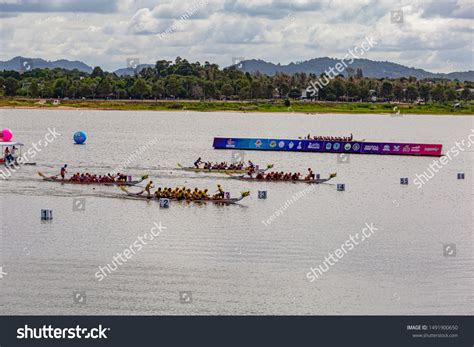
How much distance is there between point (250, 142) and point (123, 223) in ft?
208

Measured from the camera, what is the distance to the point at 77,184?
79.5 m

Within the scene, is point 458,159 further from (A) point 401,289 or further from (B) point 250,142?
(A) point 401,289

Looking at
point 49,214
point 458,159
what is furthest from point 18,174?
point 458,159

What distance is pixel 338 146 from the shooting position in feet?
409

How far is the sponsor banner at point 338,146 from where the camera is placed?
396ft
